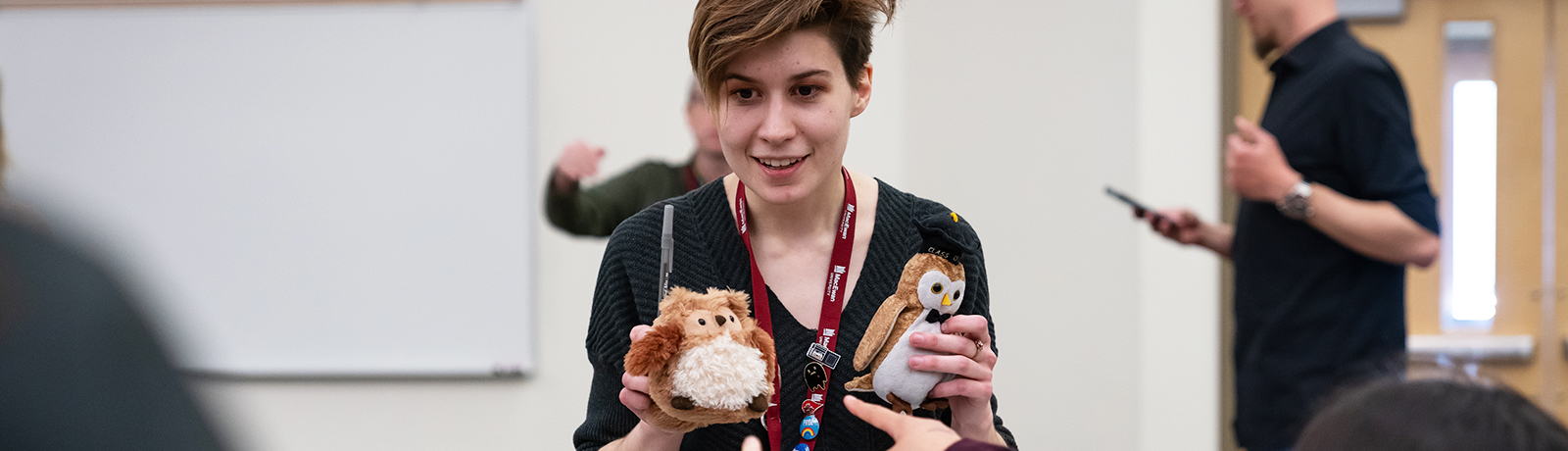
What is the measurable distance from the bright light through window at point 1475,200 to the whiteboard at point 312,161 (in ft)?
10.0

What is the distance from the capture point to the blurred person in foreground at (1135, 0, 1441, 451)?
67.3 inches

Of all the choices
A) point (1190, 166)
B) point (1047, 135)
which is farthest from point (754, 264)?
point (1190, 166)

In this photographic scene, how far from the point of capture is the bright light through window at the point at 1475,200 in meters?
3.01

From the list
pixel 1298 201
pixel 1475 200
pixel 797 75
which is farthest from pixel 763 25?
pixel 1475 200

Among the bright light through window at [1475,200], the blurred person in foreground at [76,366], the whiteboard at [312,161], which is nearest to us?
the blurred person in foreground at [76,366]

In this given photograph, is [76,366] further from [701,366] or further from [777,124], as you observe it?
[777,124]

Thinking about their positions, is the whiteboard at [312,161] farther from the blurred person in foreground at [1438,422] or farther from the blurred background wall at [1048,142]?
the blurred person in foreground at [1438,422]

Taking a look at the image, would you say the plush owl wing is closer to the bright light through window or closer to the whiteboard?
the whiteboard

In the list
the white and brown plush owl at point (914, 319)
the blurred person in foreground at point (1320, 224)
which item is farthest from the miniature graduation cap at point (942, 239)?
the blurred person in foreground at point (1320, 224)

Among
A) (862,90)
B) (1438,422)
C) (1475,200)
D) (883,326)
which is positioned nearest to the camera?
(1438,422)

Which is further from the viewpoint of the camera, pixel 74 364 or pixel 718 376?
pixel 718 376

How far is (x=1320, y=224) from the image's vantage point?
5.64ft

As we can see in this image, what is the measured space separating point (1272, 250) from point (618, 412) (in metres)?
1.36

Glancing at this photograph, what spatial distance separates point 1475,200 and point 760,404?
10.0 ft
